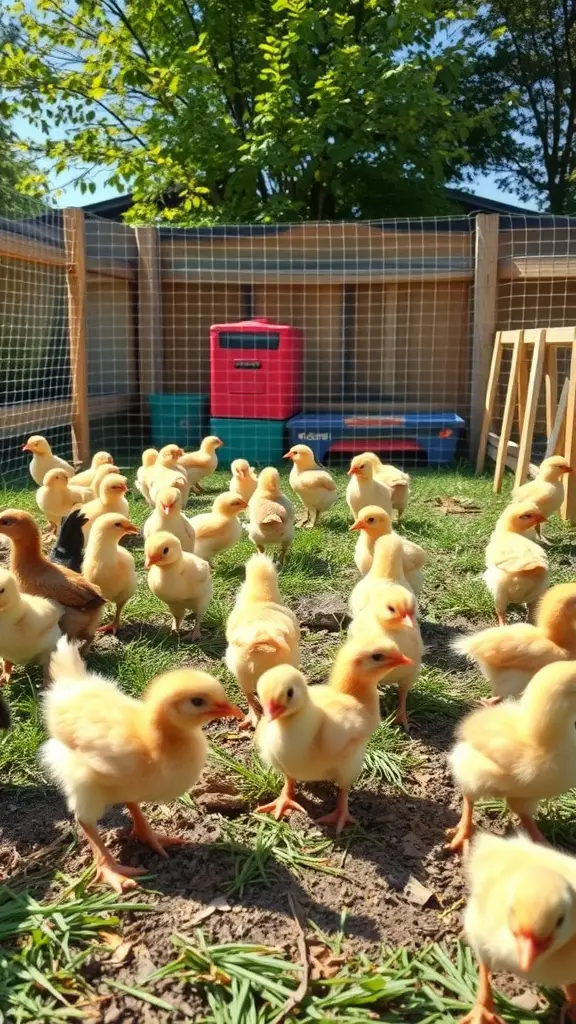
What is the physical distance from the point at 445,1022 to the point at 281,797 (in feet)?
2.85

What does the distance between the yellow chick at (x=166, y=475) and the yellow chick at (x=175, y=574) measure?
1.35m

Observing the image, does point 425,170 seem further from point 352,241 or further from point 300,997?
point 300,997

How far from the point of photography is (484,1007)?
162 cm

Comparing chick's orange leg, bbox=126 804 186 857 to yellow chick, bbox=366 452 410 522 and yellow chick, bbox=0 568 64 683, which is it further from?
yellow chick, bbox=366 452 410 522

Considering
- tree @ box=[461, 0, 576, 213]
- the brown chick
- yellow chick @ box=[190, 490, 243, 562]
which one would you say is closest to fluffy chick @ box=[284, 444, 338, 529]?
yellow chick @ box=[190, 490, 243, 562]

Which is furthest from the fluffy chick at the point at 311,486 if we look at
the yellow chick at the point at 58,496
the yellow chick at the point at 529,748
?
the yellow chick at the point at 529,748

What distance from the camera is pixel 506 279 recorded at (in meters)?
7.91

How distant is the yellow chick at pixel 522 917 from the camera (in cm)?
138

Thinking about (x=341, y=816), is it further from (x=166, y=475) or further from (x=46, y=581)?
(x=166, y=475)

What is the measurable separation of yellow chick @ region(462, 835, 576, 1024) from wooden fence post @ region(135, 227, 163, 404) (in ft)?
25.4

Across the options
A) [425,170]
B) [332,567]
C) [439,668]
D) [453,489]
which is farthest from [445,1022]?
[425,170]

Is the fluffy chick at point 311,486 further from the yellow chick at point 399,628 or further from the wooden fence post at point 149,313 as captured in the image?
the wooden fence post at point 149,313

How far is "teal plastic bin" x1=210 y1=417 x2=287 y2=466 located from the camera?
8102 millimetres

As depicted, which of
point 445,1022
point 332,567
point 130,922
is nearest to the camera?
point 445,1022
